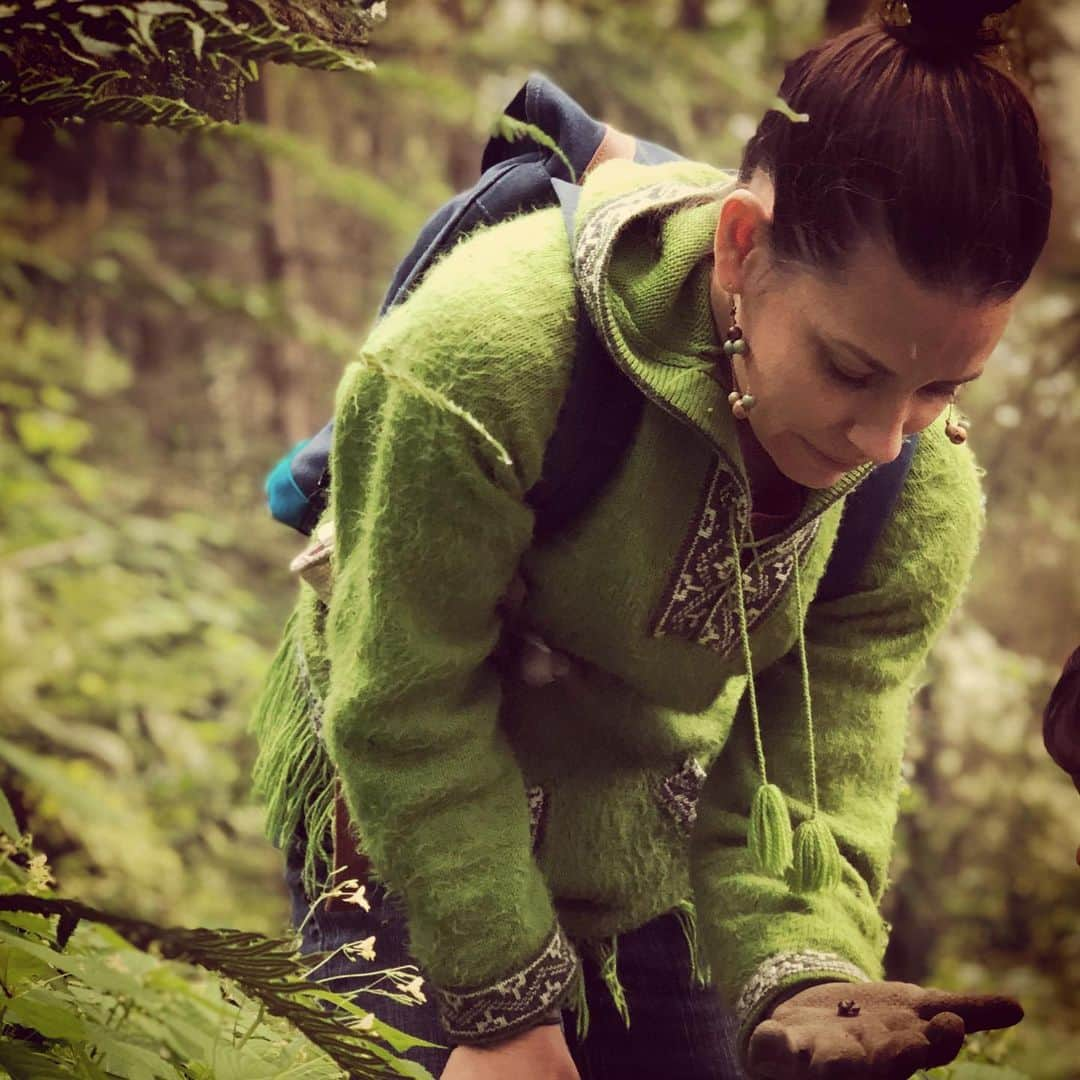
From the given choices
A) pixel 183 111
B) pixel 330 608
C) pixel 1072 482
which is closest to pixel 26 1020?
pixel 330 608

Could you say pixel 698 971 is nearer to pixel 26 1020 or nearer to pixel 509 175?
pixel 26 1020

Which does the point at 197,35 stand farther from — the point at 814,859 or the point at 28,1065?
the point at 814,859

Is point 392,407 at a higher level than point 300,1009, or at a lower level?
higher

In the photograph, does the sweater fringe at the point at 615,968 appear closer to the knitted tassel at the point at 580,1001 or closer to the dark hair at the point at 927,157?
the knitted tassel at the point at 580,1001

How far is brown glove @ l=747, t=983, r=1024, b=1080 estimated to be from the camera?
1056 millimetres

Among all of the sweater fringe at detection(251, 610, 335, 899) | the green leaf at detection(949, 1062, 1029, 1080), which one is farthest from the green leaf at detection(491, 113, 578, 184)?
the green leaf at detection(949, 1062, 1029, 1080)

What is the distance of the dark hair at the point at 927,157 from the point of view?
3.27 feet

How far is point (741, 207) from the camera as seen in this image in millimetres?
1103

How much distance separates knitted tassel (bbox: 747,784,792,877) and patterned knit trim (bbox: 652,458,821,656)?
Result: 0.15 m

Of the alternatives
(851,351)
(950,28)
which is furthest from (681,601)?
(950,28)

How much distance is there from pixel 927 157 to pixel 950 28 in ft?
0.36

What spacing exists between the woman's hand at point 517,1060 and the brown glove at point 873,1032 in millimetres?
189

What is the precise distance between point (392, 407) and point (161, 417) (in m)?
3.58

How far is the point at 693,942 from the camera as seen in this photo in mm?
1550
